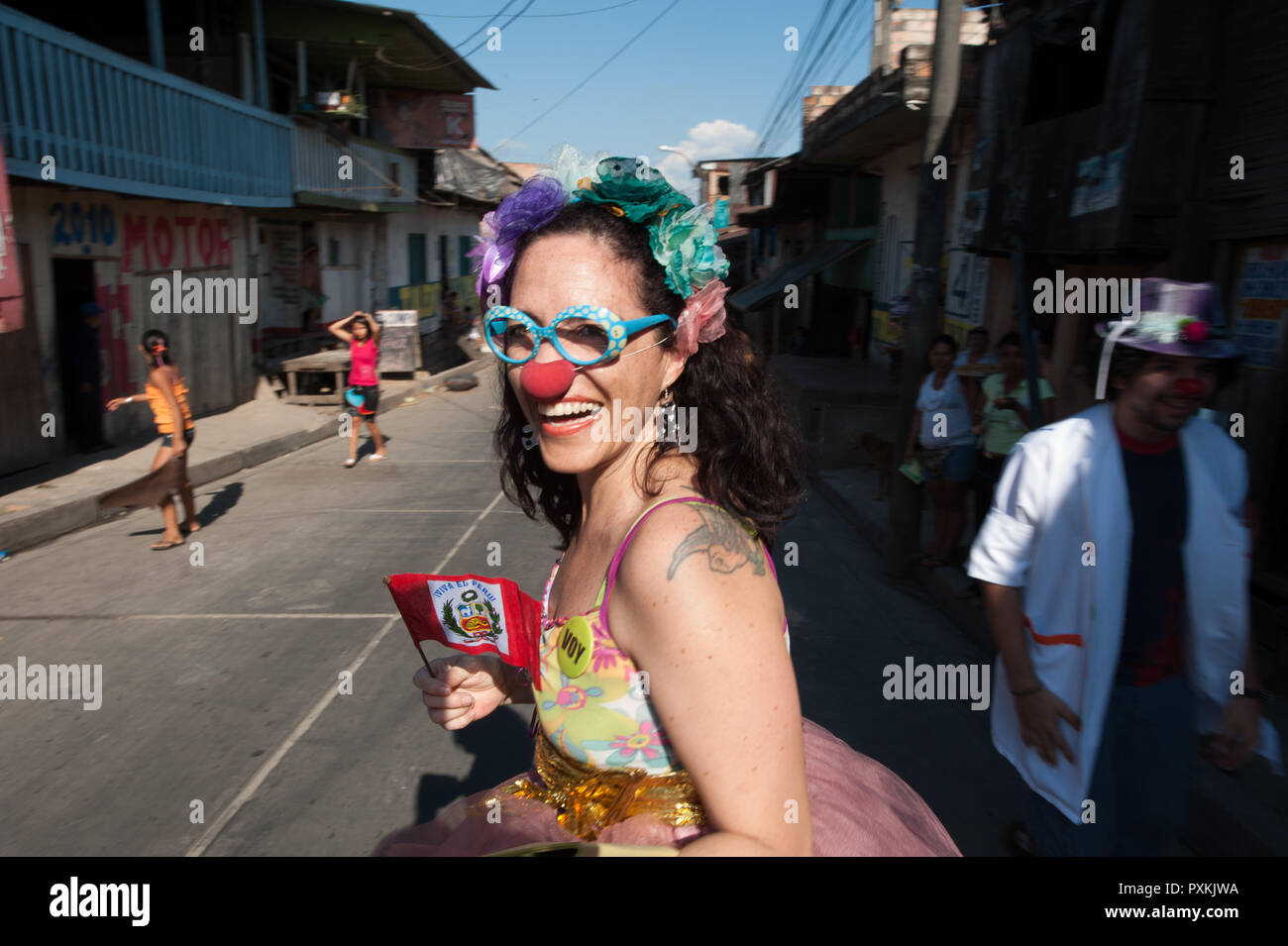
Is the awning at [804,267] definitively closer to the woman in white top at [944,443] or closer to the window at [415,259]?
the woman in white top at [944,443]

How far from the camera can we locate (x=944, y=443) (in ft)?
21.1

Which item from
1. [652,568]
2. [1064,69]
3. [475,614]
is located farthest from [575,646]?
[1064,69]

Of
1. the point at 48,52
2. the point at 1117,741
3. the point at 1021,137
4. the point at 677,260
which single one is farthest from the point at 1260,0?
the point at 48,52

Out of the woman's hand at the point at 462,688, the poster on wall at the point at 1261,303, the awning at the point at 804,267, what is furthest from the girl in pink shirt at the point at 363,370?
the woman's hand at the point at 462,688

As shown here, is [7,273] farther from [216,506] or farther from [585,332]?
[585,332]

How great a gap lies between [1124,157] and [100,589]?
293 inches

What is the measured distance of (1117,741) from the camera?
8.24 feet

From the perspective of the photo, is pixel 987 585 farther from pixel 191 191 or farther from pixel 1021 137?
pixel 191 191

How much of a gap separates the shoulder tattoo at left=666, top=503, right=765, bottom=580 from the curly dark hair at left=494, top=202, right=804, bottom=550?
81 mm

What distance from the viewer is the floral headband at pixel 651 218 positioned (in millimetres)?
1565

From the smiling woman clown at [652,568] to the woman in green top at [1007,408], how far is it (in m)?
4.46

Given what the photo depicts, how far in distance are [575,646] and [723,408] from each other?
1.70ft

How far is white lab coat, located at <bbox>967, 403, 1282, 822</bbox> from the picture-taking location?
239cm

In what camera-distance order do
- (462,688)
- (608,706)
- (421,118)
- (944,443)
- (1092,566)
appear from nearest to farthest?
(608,706) < (462,688) < (1092,566) < (944,443) < (421,118)
